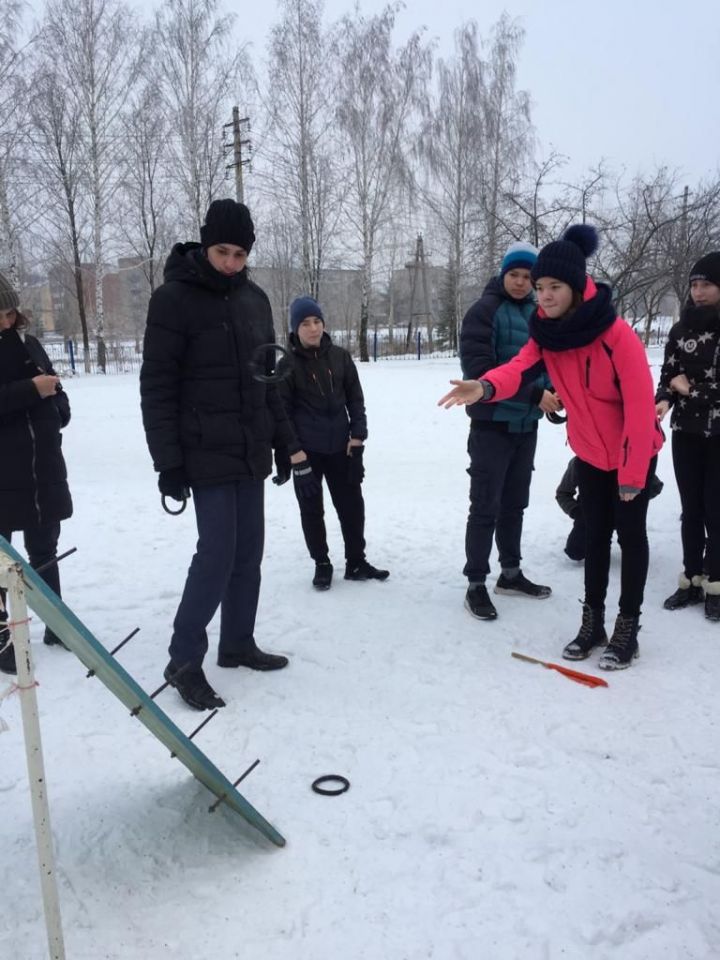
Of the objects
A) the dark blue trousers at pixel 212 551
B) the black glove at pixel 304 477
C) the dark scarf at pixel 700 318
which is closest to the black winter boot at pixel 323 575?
the black glove at pixel 304 477

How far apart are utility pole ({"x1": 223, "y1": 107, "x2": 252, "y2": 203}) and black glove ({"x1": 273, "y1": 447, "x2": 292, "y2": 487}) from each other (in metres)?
21.5

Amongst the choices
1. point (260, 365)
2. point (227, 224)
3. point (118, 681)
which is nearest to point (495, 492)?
point (260, 365)

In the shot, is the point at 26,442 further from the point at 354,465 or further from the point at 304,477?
the point at 354,465

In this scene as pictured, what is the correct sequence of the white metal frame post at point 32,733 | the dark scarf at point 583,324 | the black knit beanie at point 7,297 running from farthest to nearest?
the black knit beanie at point 7,297 → the dark scarf at point 583,324 → the white metal frame post at point 32,733

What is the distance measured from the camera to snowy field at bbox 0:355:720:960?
1.95 metres

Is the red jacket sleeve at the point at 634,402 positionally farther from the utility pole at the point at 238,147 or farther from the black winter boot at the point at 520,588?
the utility pole at the point at 238,147

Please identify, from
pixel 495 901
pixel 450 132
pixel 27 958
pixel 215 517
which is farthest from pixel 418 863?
pixel 450 132

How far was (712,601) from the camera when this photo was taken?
13.0 feet

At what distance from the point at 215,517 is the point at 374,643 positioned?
120 centimetres

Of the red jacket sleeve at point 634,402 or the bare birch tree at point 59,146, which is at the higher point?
the bare birch tree at point 59,146

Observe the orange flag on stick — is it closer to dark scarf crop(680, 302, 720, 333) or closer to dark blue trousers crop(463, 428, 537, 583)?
dark blue trousers crop(463, 428, 537, 583)

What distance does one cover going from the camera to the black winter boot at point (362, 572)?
4648 millimetres

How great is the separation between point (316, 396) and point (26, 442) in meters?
1.68

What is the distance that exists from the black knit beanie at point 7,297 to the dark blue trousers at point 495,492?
238 centimetres
